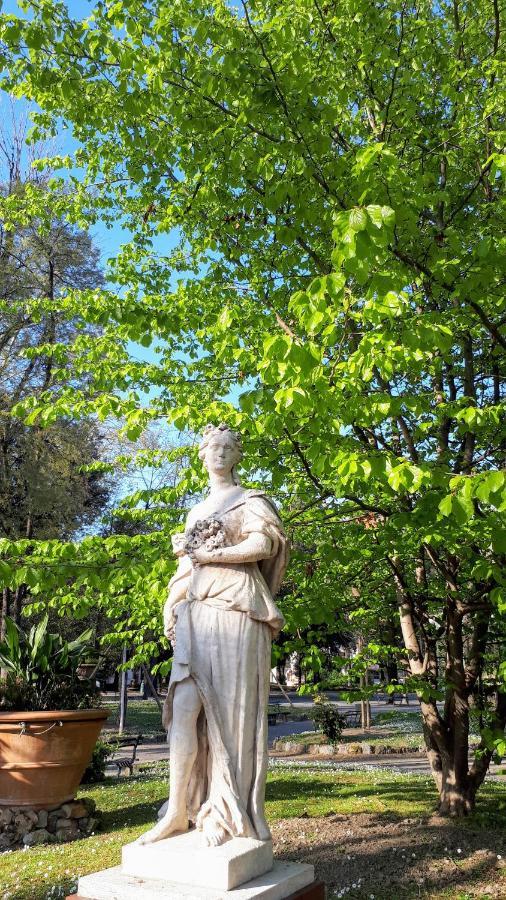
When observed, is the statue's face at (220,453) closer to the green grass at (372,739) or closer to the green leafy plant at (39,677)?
the green leafy plant at (39,677)

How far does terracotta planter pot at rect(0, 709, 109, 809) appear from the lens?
7.20m

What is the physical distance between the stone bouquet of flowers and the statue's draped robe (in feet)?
0.19

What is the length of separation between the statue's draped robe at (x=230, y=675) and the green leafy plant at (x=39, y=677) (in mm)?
5119

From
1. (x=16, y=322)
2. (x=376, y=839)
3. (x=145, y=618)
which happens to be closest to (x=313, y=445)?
(x=145, y=618)

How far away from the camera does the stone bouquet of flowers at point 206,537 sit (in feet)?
12.4

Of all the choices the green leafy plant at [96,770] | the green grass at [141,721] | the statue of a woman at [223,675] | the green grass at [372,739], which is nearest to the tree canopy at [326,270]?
the statue of a woman at [223,675]

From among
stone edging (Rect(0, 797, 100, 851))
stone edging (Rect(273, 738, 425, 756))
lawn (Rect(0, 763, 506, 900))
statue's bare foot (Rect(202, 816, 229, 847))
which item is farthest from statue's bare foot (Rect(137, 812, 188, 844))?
stone edging (Rect(273, 738, 425, 756))

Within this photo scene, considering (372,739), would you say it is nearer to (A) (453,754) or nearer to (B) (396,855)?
(A) (453,754)

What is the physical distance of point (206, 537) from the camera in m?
3.81

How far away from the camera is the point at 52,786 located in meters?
7.42

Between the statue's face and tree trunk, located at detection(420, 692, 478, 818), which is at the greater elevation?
the statue's face

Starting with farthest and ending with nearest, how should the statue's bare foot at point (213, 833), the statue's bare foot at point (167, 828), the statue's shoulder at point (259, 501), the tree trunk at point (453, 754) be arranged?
the tree trunk at point (453, 754) → the statue's shoulder at point (259, 501) → the statue's bare foot at point (167, 828) → the statue's bare foot at point (213, 833)

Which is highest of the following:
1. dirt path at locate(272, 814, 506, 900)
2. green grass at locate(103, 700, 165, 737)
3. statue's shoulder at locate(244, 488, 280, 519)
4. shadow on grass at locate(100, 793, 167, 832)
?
statue's shoulder at locate(244, 488, 280, 519)

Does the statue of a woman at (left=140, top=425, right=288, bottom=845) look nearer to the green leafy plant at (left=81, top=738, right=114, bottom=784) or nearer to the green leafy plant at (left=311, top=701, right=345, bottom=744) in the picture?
the green leafy plant at (left=81, top=738, right=114, bottom=784)
